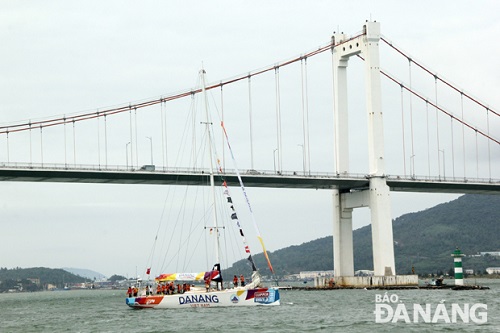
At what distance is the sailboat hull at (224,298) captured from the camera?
5541 centimetres

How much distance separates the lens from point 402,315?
47.2 metres

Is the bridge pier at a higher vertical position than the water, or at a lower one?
higher

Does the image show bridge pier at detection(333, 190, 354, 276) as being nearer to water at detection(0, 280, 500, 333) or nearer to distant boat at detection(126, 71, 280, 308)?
water at detection(0, 280, 500, 333)

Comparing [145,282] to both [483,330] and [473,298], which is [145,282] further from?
[483,330]

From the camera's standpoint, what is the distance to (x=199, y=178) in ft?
246

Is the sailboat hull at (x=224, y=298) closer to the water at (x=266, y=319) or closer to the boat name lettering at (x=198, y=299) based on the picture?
the boat name lettering at (x=198, y=299)

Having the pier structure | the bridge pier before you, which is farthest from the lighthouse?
the bridge pier

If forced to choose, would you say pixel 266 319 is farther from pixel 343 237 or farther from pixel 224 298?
pixel 343 237

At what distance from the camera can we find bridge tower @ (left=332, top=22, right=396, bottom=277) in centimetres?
8012

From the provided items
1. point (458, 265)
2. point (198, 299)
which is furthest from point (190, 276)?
point (458, 265)

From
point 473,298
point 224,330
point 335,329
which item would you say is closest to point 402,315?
point 335,329

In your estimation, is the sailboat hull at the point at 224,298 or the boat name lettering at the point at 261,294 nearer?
the sailboat hull at the point at 224,298

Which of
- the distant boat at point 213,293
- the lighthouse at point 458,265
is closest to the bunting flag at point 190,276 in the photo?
the distant boat at point 213,293

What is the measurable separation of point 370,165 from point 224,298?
28687 mm
